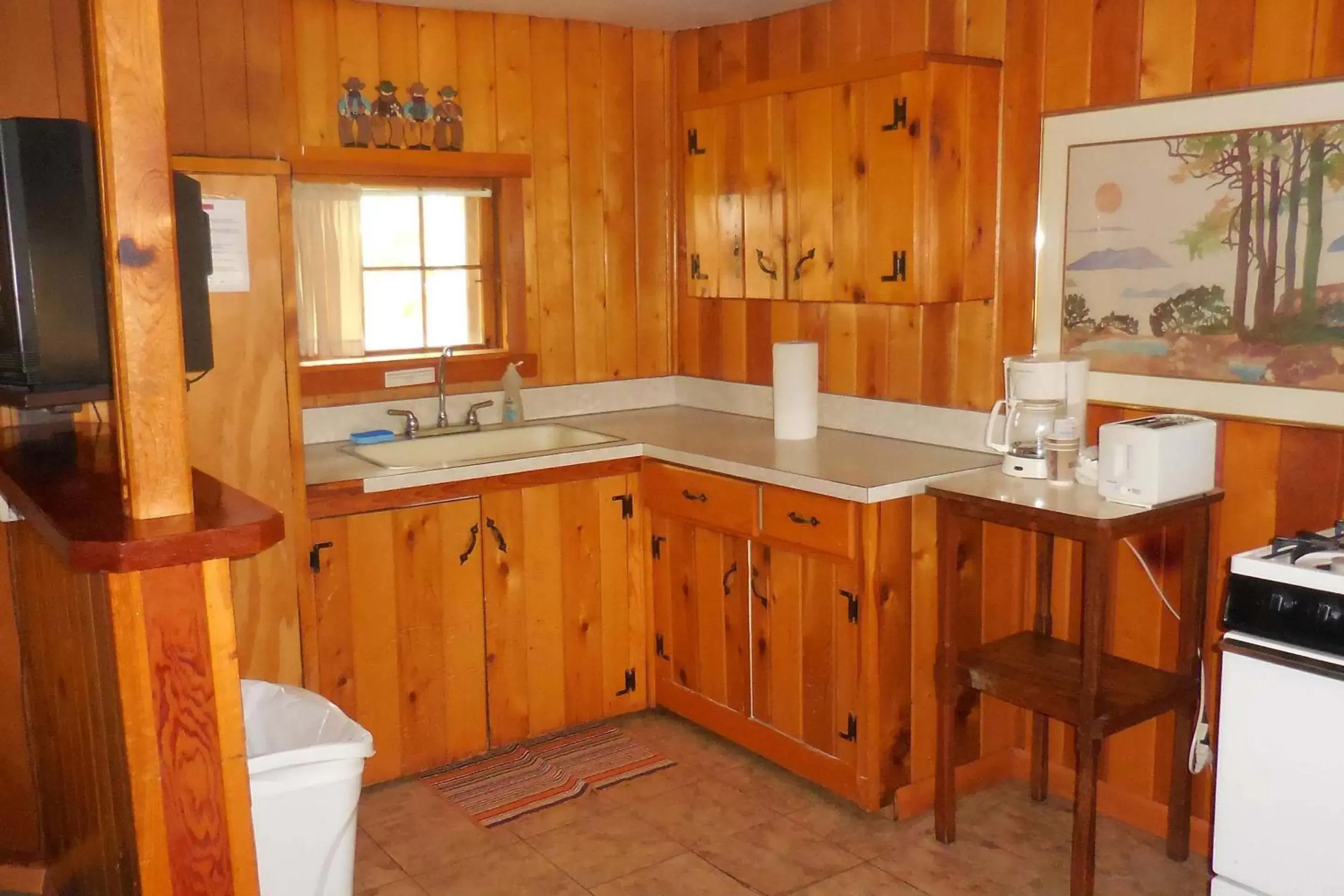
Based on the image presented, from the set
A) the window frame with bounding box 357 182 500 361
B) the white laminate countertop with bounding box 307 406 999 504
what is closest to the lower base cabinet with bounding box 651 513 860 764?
the white laminate countertop with bounding box 307 406 999 504

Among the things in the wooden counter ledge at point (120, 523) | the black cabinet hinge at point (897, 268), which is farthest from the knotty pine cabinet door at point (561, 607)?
the wooden counter ledge at point (120, 523)

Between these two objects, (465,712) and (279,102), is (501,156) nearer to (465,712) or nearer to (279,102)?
(279,102)

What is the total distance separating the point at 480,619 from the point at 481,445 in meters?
0.69

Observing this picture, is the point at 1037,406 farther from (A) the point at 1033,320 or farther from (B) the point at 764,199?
(B) the point at 764,199

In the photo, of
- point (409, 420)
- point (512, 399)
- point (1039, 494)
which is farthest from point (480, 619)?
point (1039, 494)

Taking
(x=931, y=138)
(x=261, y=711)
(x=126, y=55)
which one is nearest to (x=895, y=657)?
(x=931, y=138)

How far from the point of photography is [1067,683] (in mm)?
2818

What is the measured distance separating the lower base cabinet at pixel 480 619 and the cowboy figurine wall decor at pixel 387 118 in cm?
118

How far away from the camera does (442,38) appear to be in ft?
12.3

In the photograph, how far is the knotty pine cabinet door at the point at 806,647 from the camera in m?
3.12

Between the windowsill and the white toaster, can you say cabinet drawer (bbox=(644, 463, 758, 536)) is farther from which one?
the white toaster

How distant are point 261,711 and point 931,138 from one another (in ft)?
7.11

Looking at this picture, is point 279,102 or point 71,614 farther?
point 279,102

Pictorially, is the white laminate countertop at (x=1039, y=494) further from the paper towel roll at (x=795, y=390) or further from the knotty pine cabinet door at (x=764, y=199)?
the knotty pine cabinet door at (x=764, y=199)
